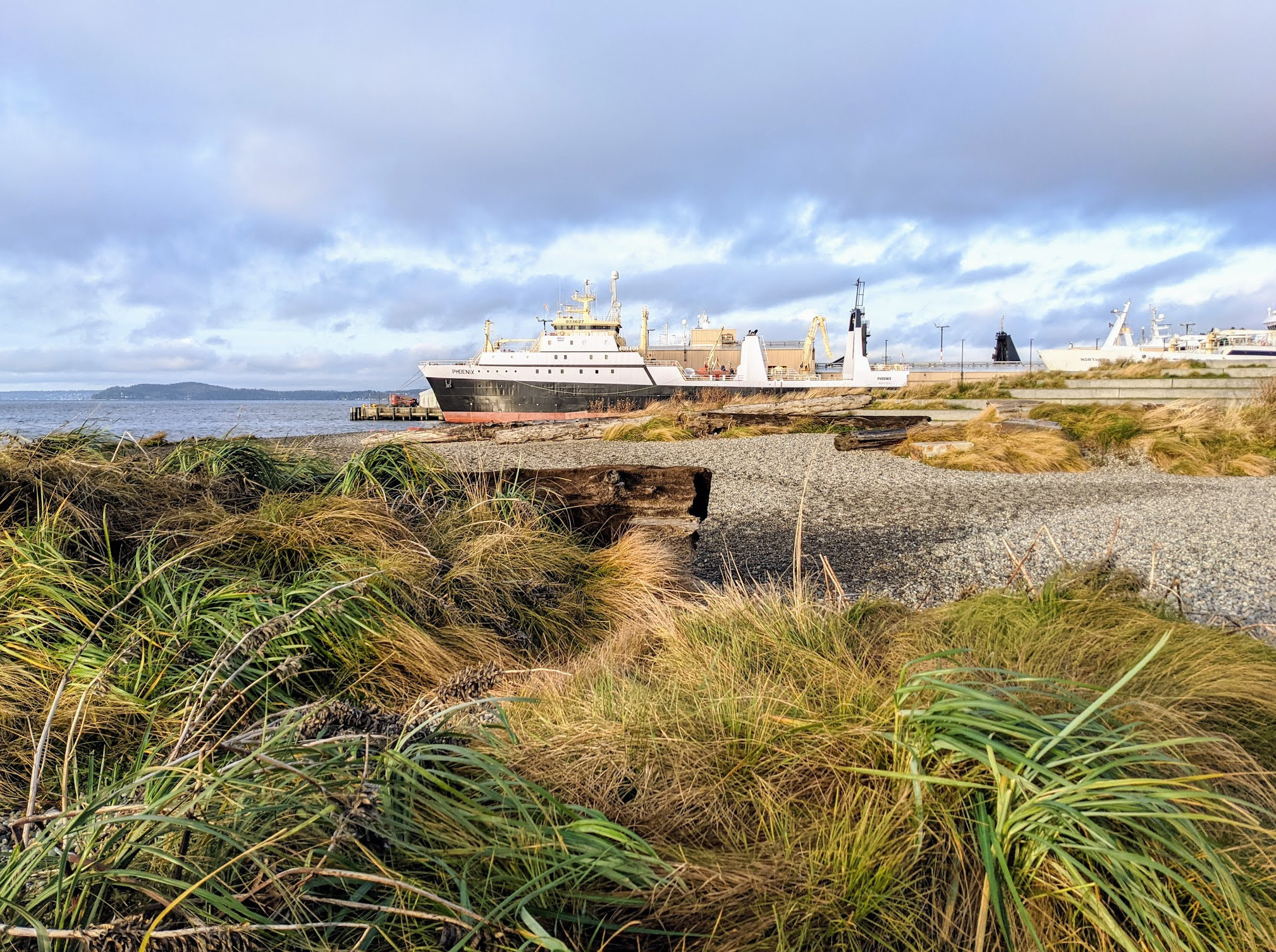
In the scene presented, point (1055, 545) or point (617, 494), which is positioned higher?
point (617, 494)

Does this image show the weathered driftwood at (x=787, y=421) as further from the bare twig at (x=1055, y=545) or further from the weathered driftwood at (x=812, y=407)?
the bare twig at (x=1055, y=545)

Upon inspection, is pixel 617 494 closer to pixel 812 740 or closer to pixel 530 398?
pixel 812 740

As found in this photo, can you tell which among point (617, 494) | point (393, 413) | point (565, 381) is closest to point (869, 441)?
point (617, 494)

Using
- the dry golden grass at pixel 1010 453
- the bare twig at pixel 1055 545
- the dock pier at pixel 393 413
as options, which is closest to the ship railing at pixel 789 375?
the dock pier at pixel 393 413

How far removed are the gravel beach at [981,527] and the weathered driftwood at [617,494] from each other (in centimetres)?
60

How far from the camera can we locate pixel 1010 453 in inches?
376

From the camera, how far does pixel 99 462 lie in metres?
2.99

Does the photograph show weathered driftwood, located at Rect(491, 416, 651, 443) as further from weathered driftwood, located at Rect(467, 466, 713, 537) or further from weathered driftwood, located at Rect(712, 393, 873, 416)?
weathered driftwood, located at Rect(467, 466, 713, 537)

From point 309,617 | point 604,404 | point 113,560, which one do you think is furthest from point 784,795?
point 604,404

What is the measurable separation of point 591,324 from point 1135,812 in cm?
2811

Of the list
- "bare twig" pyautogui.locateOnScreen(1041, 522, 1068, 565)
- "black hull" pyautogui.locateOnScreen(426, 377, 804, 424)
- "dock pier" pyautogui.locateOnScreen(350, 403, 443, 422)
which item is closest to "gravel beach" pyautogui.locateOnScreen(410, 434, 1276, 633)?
"bare twig" pyautogui.locateOnScreen(1041, 522, 1068, 565)

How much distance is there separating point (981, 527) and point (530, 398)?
22165 millimetres

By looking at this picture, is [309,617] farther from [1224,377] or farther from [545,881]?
[1224,377]

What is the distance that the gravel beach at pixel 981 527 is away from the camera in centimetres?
413
